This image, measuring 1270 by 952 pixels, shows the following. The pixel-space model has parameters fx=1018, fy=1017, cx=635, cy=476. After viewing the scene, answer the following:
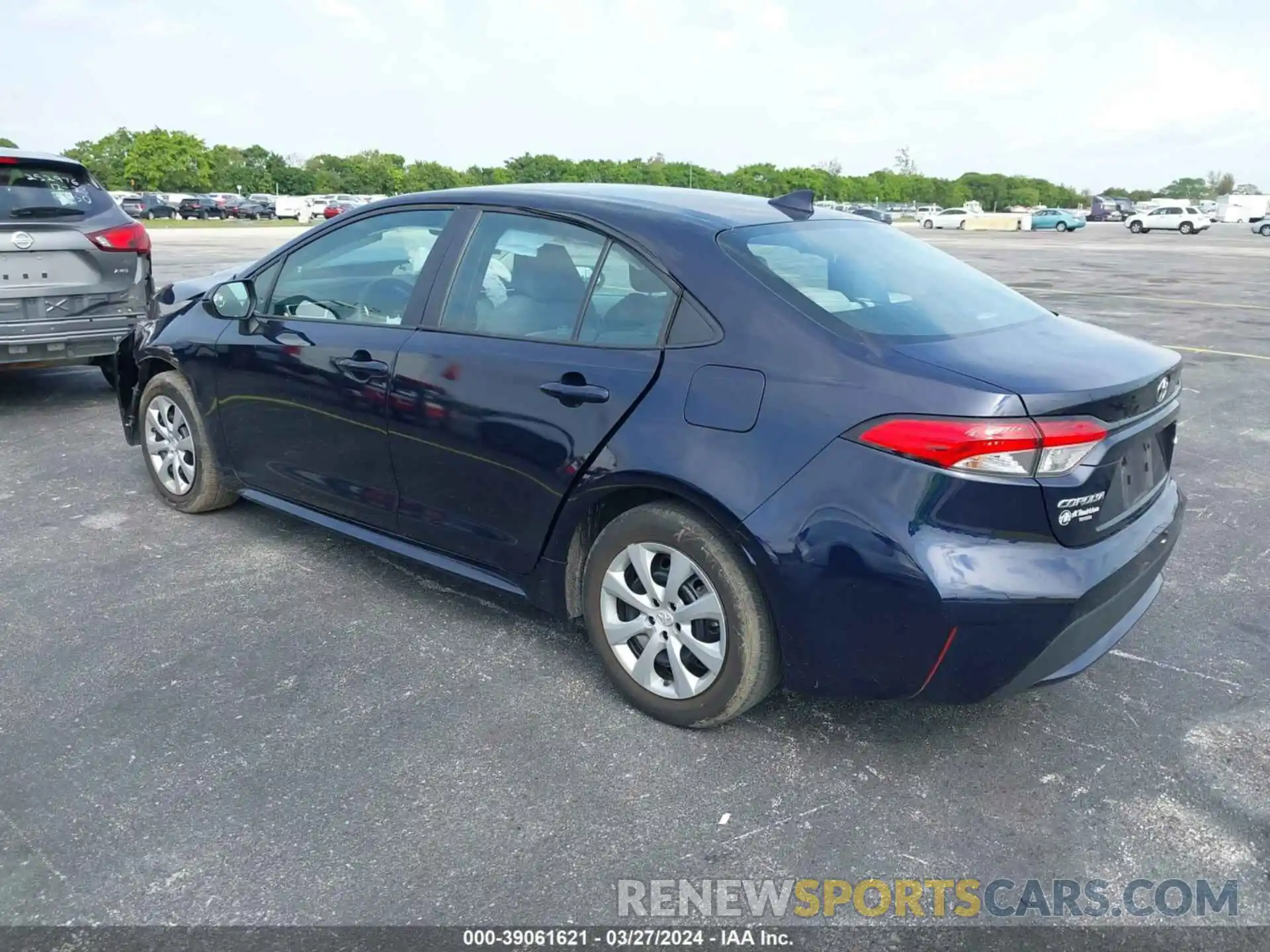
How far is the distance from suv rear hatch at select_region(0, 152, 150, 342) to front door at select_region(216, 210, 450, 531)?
9.61 ft

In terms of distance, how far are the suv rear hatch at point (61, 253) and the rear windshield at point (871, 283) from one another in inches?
209

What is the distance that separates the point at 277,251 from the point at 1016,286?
55.6ft

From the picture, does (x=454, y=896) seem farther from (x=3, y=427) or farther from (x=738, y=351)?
(x=3, y=427)

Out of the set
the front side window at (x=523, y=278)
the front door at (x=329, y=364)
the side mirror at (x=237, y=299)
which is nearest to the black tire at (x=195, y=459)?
the front door at (x=329, y=364)

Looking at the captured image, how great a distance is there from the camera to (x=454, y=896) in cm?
241

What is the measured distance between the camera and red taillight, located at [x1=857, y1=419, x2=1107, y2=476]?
8.39ft

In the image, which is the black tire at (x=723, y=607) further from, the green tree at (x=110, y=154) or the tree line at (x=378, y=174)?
the green tree at (x=110, y=154)

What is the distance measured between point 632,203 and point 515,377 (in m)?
0.71

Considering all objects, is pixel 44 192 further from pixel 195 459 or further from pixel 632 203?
pixel 632 203

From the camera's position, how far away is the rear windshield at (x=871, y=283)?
2959mm

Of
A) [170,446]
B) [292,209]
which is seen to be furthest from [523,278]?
[292,209]

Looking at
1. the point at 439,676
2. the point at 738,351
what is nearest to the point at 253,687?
the point at 439,676

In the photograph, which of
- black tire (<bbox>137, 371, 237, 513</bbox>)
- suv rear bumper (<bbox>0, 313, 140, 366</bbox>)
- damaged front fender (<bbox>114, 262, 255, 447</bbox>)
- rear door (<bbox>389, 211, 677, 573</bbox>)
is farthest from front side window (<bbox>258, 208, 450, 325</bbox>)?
suv rear bumper (<bbox>0, 313, 140, 366</bbox>)

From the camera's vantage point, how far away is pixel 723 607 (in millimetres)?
2912
